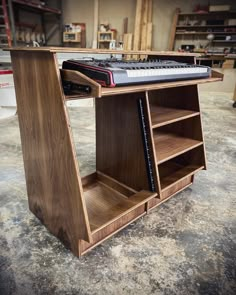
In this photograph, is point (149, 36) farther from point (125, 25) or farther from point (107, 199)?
point (107, 199)

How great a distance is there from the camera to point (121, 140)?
1476mm

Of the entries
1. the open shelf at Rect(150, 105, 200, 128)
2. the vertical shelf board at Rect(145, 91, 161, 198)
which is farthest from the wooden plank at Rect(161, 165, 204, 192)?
the open shelf at Rect(150, 105, 200, 128)

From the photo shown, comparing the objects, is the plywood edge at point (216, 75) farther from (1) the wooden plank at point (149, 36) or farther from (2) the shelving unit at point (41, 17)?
(1) the wooden plank at point (149, 36)

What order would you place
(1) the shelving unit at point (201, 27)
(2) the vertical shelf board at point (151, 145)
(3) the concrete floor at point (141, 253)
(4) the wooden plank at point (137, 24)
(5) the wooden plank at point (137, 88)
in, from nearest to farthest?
(5) the wooden plank at point (137, 88), (3) the concrete floor at point (141, 253), (2) the vertical shelf board at point (151, 145), (1) the shelving unit at point (201, 27), (4) the wooden plank at point (137, 24)

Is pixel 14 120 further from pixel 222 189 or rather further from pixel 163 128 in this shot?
pixel 222 189

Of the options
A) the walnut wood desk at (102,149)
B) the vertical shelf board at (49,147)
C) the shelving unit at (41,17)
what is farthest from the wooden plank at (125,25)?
the vertical shelf board at (49,147)

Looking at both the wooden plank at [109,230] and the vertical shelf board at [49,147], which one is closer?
the vertical shelf board at [49,147]

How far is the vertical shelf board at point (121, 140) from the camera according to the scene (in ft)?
4.44

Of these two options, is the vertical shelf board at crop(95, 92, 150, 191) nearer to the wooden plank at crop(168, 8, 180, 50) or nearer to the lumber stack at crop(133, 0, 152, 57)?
the lumber stack at crop(133, 0, 152, 57)

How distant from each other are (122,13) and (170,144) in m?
6.11

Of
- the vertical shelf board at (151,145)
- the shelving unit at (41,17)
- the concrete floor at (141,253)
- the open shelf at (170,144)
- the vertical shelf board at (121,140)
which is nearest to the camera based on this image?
the concrete floor at (141,253)

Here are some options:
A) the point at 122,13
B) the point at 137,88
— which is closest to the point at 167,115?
the point at 137,88

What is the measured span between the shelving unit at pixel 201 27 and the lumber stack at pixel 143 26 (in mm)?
642

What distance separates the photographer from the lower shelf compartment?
1168 millimetres
